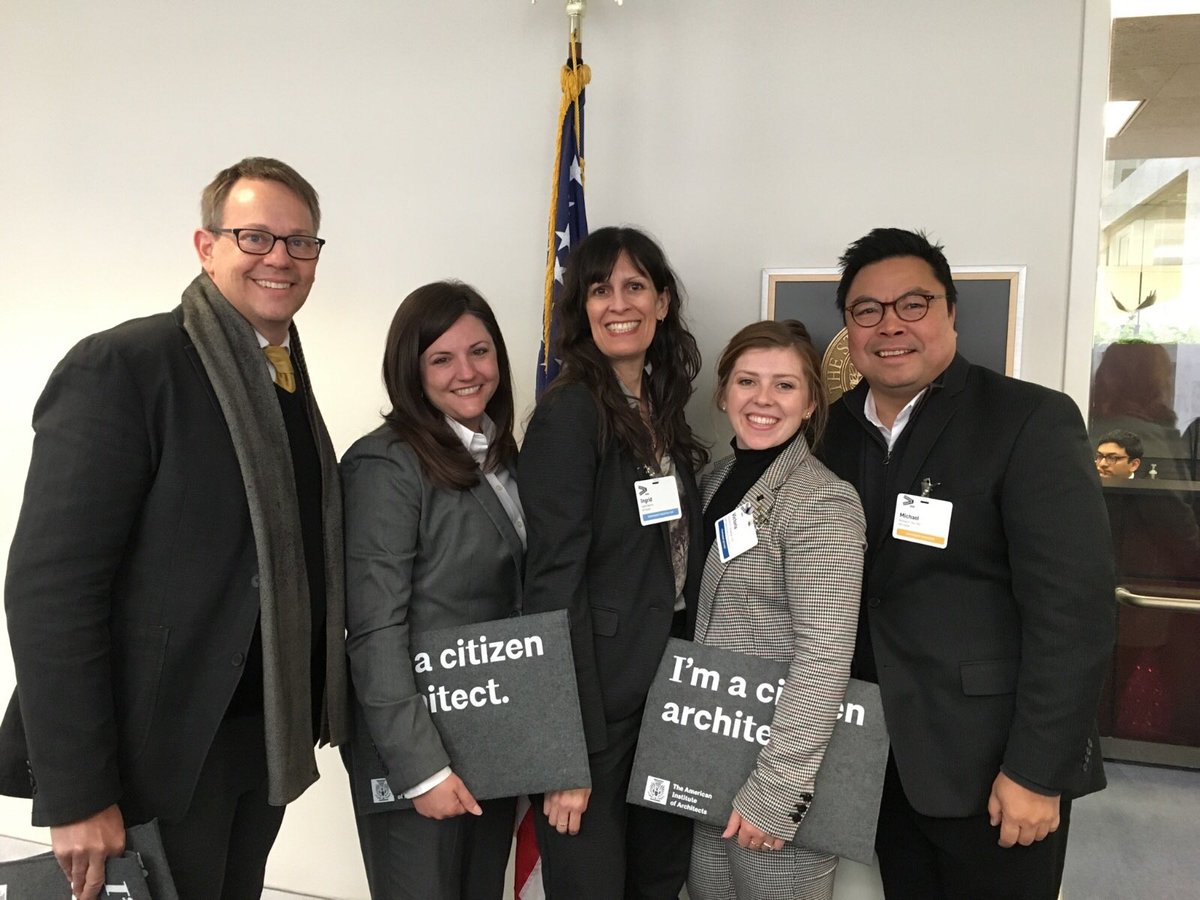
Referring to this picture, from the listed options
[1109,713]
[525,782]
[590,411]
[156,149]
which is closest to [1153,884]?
[1109,713]

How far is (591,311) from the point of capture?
6.23ft

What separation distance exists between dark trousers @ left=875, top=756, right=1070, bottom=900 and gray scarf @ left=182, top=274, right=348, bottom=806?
4.38ft

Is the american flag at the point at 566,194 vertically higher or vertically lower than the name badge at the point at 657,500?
higher

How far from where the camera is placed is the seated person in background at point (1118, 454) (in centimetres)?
243

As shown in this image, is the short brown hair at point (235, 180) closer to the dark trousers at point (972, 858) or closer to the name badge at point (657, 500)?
the name badge at point (657, 500)

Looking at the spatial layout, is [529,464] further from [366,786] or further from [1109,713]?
[1109,713]

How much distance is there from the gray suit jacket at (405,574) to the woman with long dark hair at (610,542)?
0.40ft

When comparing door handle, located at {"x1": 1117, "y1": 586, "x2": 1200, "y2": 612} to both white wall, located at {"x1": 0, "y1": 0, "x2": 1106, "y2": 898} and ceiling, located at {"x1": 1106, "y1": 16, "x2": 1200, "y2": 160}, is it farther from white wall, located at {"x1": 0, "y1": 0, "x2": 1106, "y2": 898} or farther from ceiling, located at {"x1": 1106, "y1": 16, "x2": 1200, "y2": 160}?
ceiling, located at {"x1": 1106, "y1": 16, "x2": 1200, "y2": 160}

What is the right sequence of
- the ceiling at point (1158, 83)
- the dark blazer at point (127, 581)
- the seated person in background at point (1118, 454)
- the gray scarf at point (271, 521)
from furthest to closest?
1. the seated person in background at point (1118, 454)
2. the ceiling at point (1158, 83)
3. the gray scarf at point (271, 521)
4. the dark blazer at point (127, 581)

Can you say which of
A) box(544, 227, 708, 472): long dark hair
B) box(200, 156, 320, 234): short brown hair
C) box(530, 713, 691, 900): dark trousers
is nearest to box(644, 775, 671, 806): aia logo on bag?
box(530, 713, 691, 900): dark trousers

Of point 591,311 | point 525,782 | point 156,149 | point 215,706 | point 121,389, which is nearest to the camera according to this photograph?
point 121,389

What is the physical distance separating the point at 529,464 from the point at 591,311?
0.40m

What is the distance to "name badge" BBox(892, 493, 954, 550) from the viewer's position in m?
1.73

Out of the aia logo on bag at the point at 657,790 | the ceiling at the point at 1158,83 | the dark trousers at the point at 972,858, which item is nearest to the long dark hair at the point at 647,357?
the aia logo on bag at the point at 657,790
